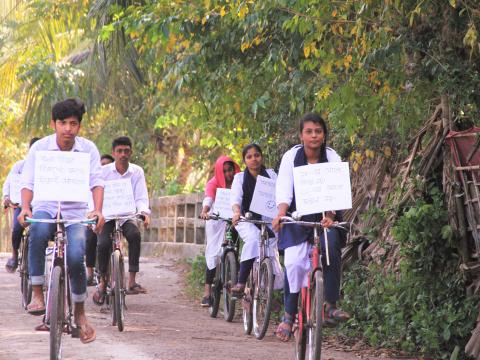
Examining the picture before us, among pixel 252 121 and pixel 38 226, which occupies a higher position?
pixel 252 121

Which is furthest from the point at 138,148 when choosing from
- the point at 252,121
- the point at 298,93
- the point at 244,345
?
the point at 244,345

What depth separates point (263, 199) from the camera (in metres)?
11.2

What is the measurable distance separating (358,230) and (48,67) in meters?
11.4

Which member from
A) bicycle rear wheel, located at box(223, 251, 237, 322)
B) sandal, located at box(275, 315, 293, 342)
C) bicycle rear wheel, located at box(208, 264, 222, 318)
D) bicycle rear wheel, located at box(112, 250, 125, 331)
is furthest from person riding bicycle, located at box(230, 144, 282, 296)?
sandal, located at box(275, 315, 293, 342)

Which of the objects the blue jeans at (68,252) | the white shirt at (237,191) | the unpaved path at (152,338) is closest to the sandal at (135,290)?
the unpaved path at (152,338)

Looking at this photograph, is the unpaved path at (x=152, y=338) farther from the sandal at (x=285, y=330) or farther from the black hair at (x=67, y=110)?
the black hair at (x=67, y=110)

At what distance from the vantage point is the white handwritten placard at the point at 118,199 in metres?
11.5

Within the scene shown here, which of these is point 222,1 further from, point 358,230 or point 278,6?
point 358,230

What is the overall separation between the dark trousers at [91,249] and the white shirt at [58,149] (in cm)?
438

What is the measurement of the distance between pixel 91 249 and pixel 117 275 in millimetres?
2149

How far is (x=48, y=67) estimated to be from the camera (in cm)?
2181

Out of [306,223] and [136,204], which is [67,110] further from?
[136,204]

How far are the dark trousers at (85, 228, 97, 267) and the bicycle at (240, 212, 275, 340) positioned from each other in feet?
7.77

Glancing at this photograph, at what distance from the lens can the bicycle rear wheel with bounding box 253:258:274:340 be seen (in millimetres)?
10414
